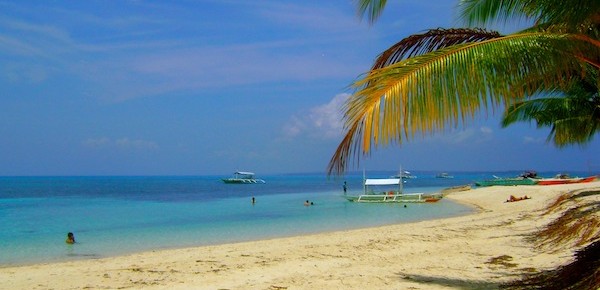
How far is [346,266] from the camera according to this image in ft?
30.9

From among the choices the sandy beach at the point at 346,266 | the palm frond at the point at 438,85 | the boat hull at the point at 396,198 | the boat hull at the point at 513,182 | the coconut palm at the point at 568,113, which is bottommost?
the boat hull at the point at 396,198

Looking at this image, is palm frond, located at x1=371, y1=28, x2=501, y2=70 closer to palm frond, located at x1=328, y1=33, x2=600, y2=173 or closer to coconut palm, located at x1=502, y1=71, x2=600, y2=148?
palm frond, located at x1=328, y1=33, x2=600, y2=173

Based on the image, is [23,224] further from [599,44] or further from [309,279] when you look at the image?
[599,44]

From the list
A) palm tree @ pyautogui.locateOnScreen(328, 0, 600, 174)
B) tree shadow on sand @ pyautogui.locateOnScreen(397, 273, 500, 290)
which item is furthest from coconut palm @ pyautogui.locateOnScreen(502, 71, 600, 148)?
palm tree @ pyautogui.locateOnScreen(328, 0, 600, 174)

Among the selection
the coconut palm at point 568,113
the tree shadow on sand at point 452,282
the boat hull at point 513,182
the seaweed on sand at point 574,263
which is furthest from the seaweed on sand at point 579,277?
the boat hull at point 513,182

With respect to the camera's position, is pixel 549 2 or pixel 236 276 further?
pixel 236 276

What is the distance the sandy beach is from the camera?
784cm

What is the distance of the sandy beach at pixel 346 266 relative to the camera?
784 cm

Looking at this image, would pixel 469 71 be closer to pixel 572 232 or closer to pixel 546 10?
pixel 546 10

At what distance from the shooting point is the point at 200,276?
29.3ft

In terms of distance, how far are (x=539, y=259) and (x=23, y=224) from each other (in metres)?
23.7

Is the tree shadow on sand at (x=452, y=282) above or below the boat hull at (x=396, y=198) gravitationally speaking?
above

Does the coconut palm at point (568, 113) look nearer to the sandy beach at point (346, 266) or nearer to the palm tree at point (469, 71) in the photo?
the sandy beach at point (346, 266)

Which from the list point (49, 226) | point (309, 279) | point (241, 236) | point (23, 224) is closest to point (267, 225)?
point (241, 236)
